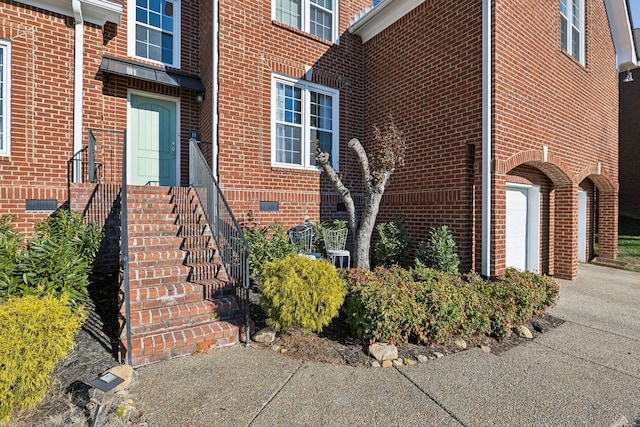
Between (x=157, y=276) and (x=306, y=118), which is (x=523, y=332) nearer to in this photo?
(x=157, y=276)

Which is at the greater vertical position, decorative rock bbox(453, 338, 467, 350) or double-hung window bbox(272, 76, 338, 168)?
double-hung window bbox(272, 76, 338, 168)

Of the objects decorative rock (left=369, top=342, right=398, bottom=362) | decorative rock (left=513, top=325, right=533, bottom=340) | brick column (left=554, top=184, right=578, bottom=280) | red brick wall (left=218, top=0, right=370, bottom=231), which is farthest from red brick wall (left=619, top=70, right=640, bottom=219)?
decorative rock (left=369, top=342, right=398, bottom=362)

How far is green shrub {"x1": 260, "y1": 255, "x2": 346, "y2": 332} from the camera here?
3.60m

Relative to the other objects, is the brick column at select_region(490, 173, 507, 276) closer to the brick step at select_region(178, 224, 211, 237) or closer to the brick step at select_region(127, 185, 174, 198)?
the brick step at select_region(178, 224, 211, 237)

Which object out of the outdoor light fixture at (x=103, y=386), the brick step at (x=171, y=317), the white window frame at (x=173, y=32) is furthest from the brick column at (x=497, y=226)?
the white window frame at (x=173, y=32)

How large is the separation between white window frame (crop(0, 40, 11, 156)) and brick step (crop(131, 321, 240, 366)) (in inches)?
175

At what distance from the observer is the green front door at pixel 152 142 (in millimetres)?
6993

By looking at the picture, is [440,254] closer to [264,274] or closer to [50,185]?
[264,274]

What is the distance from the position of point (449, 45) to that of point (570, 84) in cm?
341

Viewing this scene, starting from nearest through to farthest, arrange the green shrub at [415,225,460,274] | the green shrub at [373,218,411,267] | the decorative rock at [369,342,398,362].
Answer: the decorative rock at [369,342,398,362]
the green shrub at [415,225,460,274]
the green shrub at [373,218,411,267]

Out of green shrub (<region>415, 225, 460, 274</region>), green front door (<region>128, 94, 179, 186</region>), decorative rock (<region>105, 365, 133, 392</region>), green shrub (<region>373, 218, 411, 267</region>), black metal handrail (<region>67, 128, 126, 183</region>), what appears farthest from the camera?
green front door (<region>128, 94, 179, 186</region>)

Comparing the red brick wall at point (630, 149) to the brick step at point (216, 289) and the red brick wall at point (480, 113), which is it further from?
the brick step at point (216, 289)

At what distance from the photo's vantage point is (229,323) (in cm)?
395

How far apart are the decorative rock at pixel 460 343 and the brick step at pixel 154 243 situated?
3.95m
